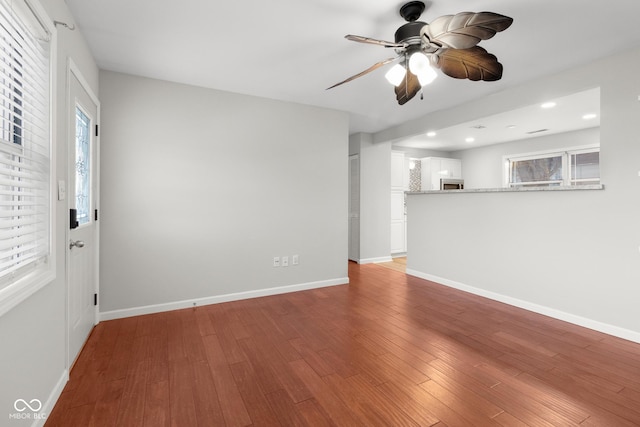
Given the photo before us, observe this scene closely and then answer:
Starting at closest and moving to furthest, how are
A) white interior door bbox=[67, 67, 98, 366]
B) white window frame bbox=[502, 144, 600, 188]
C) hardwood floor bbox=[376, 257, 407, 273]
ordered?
white interior door bbox=[67, 67, 98, 366] < hardwood floor bbox=[376, 257, 407, 273] < white window frame bbox=[502, 144, 600, 188]

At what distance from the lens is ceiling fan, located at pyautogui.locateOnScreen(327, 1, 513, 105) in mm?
1611

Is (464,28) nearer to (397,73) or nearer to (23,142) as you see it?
(397,73)

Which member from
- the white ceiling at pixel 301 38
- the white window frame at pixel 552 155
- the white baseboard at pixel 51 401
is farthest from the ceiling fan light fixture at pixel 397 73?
the white window frame at pixel 552 155

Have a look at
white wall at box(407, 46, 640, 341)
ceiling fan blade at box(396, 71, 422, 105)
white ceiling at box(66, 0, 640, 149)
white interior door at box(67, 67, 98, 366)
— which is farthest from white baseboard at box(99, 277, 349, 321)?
ceiling fan blade at box(396, 71, 422, 105)

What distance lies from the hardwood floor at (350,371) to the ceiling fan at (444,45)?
81.0 inches

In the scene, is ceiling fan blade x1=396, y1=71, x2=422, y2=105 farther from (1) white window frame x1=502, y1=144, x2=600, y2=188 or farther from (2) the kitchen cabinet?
(2) the kitchen cabinet

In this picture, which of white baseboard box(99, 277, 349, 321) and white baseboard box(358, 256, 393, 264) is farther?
white baseboard box(358, 256, 393, 264)

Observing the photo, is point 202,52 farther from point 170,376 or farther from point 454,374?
point 454,374

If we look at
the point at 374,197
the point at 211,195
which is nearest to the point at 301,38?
Result: the point at 211,195

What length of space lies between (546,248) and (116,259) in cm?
460

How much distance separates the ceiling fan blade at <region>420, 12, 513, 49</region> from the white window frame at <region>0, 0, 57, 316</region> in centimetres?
207

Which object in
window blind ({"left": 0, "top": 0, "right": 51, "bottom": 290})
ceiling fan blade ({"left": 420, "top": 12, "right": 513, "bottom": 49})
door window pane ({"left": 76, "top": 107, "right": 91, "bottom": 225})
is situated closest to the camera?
window blind ({"left": 0, "top": 0, "right": 51, "bottom": 290})

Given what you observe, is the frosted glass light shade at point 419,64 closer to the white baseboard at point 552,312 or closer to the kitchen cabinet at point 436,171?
the white baseboard at point 552,312

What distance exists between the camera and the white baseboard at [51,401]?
156 centimetres
